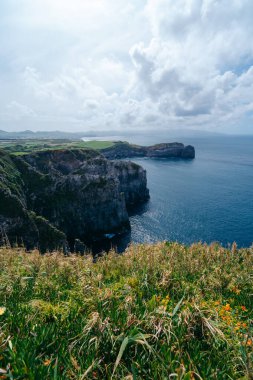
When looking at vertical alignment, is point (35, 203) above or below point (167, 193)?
above

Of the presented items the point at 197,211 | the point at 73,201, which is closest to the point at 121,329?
the point at 73,201

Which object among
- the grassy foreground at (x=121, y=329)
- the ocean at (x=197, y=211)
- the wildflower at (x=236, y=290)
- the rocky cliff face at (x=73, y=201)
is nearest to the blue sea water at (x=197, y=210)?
the ocean at (x=197, y=211)

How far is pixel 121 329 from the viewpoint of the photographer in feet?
20.4

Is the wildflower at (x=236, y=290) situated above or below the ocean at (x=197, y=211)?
above

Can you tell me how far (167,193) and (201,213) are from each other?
35651 millimetres

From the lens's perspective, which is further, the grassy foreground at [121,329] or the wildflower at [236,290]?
the wildflower at [236,290]

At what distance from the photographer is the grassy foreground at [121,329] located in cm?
514

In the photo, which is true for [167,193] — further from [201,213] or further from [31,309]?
[31,309]

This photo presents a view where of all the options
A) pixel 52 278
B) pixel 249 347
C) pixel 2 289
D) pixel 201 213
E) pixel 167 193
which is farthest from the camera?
pixel 167 193

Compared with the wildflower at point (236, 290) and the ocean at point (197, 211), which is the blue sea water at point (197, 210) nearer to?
the ocean at point (197, 211)

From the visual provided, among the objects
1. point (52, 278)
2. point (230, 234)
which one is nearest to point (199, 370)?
point (52, 278)

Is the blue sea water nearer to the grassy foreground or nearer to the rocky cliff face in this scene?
the rocky cliff face

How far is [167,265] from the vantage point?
1195 cm

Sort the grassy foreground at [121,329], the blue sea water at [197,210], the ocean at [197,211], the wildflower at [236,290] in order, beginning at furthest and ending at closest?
the blue sea water at [197,210] → the ocean at [197,211] → the wildflower at [236,290] → the grassy foreground at [121,329]
